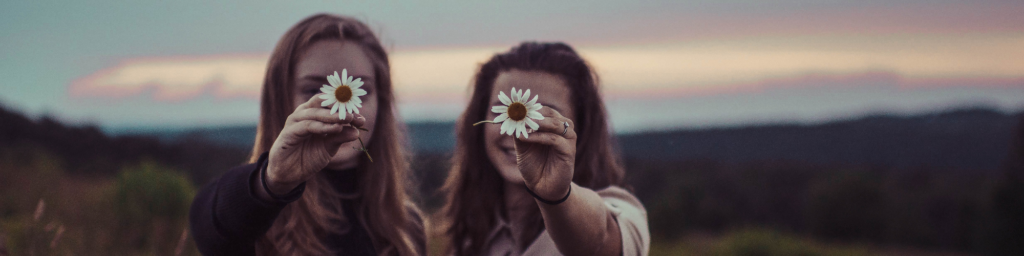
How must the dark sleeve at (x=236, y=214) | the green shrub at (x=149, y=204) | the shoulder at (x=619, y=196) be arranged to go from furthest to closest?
the green shrub at (x=149, y=204) → the shoulder at (x=619, y=196) → the dark sleeve at (x=236, y=214)

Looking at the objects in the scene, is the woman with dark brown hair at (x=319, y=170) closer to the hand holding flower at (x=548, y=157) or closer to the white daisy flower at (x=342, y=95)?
the white daisy flower at (x=342, y=95)

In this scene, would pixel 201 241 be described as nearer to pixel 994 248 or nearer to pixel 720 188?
pixel 994 248

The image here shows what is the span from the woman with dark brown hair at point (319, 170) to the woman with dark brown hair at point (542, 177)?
409 millimetres

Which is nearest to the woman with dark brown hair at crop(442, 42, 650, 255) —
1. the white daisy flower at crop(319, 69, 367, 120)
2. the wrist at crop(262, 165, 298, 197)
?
the white daisy flower at crop(319, 69, 367, 120)

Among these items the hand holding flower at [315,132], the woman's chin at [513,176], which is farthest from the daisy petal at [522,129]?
the woman's chin at [513,176]

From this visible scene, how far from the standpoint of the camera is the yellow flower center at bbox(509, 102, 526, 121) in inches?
87.4

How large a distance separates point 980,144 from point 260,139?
140ft

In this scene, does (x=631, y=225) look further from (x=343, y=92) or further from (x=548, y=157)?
(x=343, y=92)

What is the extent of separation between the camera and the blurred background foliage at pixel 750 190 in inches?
354

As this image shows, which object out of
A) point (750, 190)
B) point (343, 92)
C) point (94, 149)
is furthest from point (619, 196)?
point (750, 190)

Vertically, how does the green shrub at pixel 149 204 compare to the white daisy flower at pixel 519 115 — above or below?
below

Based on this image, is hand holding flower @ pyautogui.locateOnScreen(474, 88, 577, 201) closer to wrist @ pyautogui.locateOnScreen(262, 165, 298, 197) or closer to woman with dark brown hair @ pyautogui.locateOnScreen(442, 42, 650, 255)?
woman with dark brown hair @ pyautogui.locateOnScreen(442, 42, 650, 255)

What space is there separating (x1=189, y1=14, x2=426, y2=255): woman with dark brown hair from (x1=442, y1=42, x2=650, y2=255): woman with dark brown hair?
41cm

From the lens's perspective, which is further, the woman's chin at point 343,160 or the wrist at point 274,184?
the woman's chin at point 343,160
